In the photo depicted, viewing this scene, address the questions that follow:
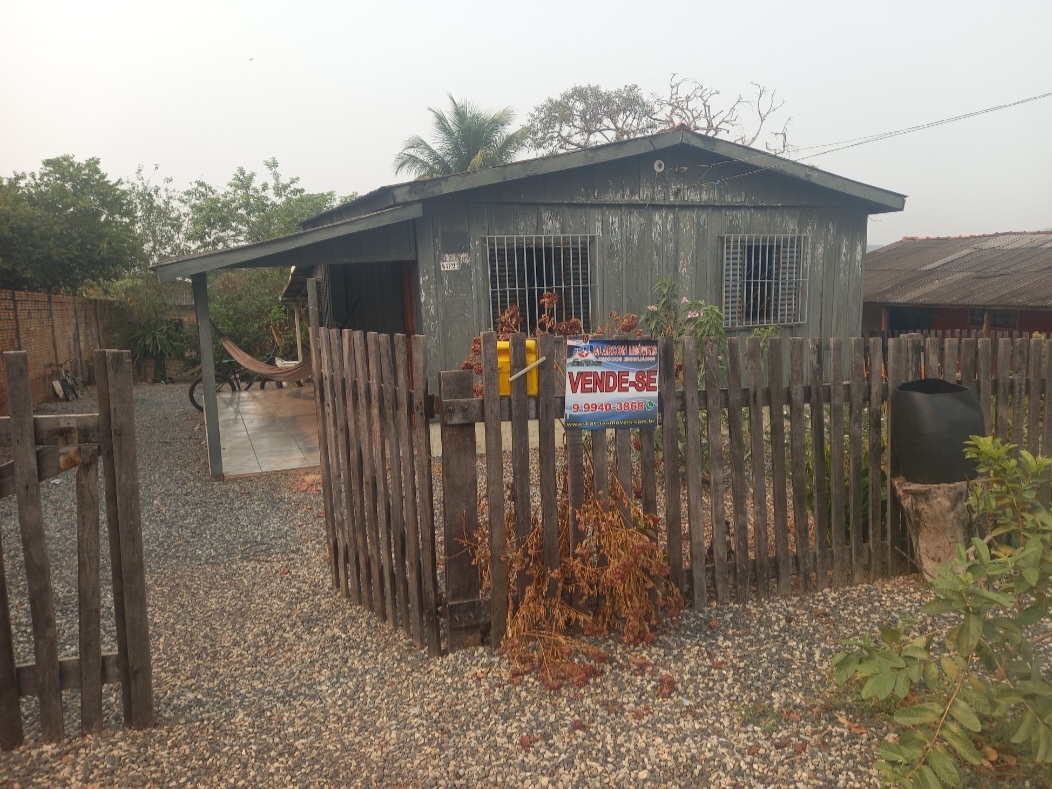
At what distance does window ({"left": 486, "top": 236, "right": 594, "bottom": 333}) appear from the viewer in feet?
26.7

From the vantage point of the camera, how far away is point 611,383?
340 centimetres

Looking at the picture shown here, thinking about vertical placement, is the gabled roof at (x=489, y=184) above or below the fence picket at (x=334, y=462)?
above

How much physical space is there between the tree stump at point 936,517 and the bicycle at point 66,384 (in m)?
15.5

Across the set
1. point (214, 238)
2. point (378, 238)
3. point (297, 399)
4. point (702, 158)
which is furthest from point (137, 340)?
point (702, 158)

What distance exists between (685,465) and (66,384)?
15.1 meters

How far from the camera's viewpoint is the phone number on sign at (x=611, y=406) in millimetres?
3363

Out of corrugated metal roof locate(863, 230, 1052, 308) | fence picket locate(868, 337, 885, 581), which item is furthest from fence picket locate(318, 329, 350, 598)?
corrugated metal roof locate(863, 230, 1052, 308)

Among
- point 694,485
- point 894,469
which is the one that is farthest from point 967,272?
point 694,485

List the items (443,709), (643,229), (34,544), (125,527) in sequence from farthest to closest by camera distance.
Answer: (643,229) → (443,709) → (125,527) → (34,544)

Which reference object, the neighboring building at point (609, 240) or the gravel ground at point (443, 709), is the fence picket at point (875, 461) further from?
the neighboring building at point (609, 240)

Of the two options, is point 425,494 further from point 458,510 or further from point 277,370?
point 277,370

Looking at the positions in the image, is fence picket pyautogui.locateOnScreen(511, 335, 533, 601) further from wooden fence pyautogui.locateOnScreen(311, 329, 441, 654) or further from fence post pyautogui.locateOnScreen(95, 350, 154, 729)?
fence post pyautogui.locateOnScreen(95, 350, 154, 729)

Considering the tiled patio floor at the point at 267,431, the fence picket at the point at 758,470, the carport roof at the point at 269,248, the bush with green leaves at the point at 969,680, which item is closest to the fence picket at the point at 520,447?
the fence picket at the point at 758,470

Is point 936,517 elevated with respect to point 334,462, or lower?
lower
